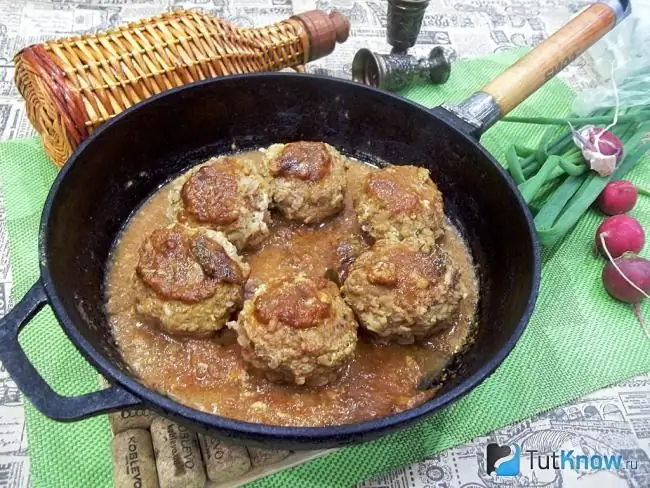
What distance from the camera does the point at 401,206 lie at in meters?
1.62

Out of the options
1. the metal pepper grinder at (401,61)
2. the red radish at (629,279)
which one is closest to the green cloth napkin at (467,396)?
the red radish at (629,279)

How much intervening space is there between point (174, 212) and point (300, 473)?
836 millimetres

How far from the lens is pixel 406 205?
1.62 metres

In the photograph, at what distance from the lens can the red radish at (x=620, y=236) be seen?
199 centimetres

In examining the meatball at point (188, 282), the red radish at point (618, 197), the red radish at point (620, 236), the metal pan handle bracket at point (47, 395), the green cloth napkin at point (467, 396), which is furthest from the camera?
the red radish at point (618, 197)

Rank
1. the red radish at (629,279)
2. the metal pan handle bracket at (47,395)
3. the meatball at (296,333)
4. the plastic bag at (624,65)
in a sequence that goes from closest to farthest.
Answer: the metal pan handle bracket at (47,395) → the meatball at (296,333) → the red radish at (629,279) → the plastic bag at (624,65)

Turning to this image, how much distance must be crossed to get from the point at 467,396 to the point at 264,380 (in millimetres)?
689

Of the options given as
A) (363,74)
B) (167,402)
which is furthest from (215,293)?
(363,74)

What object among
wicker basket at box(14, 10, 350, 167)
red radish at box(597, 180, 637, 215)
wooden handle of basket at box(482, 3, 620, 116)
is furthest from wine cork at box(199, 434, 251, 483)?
red radish at box(597, 180, 637, 215)

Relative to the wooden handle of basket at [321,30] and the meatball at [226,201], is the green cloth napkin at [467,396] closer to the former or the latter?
the meatball at [226,201]

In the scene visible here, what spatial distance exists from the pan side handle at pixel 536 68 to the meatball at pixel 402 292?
573mm

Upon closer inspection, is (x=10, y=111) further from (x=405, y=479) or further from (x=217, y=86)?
(x=405, y=479)
